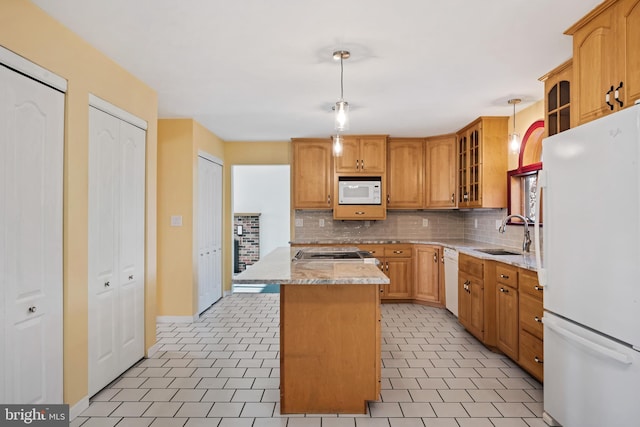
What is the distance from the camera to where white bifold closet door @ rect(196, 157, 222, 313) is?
15.7ft

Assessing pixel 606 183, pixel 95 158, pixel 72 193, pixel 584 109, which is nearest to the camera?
pixel 606 183

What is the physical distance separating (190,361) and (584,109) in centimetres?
345

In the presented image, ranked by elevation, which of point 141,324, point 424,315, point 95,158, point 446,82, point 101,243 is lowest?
point 424,315

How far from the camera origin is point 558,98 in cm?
285

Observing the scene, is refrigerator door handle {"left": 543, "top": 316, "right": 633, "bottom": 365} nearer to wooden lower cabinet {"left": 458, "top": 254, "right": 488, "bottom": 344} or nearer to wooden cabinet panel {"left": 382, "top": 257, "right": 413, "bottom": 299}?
wooden lower cabinet {"left": 458, "top": 254, "right": 488, "bottom": 344}

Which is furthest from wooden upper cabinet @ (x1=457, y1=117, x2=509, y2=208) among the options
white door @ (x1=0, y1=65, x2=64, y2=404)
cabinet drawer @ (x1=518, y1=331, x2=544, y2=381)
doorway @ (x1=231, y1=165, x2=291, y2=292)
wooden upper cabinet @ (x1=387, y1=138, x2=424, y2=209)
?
doorway @ (x1=231, y1=165, x2=291, y2=292)

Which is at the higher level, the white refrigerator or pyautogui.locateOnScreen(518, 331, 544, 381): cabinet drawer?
the white refrigerator

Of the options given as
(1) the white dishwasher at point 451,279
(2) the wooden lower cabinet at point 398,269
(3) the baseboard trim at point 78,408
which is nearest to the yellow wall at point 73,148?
(3) the baseboard trim at point 78,408

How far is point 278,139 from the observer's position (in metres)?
5.76

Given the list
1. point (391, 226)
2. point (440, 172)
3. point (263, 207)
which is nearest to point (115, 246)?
point (391, 226)

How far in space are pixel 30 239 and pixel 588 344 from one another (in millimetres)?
2935

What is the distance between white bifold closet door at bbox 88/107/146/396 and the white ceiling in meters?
0.61

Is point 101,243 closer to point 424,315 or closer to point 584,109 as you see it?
point 584,109

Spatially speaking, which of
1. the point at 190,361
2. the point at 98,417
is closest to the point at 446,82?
the point at 190,361
